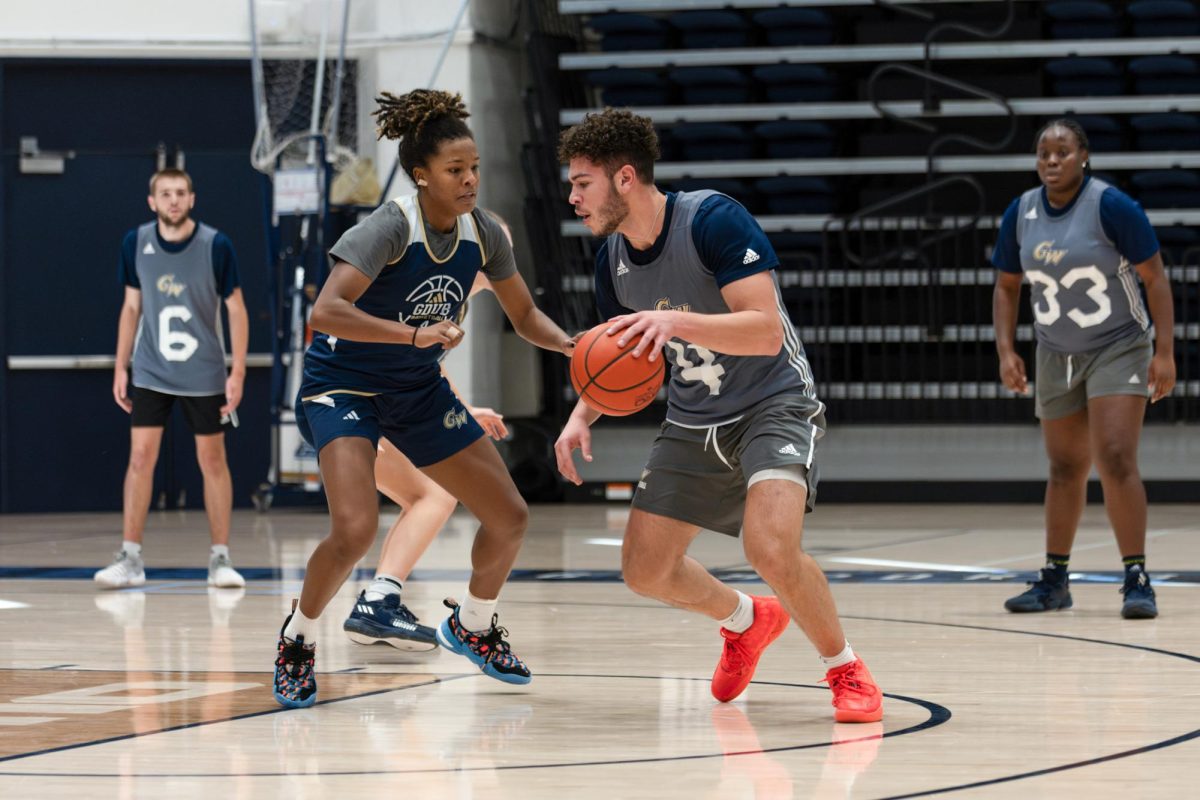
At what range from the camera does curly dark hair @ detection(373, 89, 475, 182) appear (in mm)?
4547

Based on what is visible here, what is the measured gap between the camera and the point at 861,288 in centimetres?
1264

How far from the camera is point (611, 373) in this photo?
160 inches

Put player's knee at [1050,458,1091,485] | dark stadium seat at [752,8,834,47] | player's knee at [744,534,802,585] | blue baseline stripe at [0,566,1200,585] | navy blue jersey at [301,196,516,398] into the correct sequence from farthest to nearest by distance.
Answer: dark stadium seat at [752,8,834,47] < blue baseline stripe at [0,566,1200,585] < player's knee at [1050,458,1091,485] < navy blue jersey at [301,196,516,398] < player's knee at [744,534,802,585]

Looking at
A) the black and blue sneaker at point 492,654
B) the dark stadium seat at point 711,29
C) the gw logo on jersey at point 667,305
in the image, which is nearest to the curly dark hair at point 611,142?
the gw logo on jersey at point 667,305

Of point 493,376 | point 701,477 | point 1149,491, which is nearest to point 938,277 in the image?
point 1149,491

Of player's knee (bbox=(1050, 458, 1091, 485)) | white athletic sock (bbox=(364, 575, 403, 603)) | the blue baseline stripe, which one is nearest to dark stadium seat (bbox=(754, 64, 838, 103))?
the blue baseline stripe

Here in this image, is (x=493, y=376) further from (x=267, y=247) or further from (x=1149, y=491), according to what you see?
(x=1149, y=491)

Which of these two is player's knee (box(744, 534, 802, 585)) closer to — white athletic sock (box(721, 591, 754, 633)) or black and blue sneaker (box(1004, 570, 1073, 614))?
white athletic sock (box(721, 591, 754, 633))

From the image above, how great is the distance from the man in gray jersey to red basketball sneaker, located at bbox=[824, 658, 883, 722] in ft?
12.7

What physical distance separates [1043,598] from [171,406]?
12.0ft

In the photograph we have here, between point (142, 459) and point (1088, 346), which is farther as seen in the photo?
point (142, 459)

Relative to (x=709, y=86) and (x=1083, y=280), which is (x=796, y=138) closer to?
(x=709, y=86)

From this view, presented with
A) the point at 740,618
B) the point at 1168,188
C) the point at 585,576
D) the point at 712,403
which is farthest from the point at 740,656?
the point at 1168,188

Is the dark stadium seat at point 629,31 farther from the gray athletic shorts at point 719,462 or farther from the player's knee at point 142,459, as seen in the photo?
the gray athletic shorts at point 719,462
